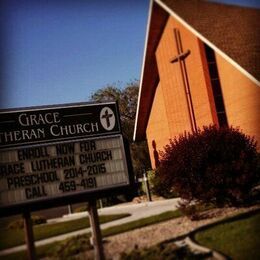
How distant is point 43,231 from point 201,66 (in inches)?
515

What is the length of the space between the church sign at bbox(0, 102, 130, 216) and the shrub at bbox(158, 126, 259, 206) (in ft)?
13.6

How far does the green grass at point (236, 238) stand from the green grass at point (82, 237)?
2568 millimetres

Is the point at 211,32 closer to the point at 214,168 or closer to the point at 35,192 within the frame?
the point at 214,168

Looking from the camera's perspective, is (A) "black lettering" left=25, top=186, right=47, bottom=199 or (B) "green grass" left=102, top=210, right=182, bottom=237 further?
(B) "green grass" left=102, top=210, right=182, bottom=237

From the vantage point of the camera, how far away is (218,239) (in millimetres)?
9797

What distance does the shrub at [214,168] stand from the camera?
501 inches

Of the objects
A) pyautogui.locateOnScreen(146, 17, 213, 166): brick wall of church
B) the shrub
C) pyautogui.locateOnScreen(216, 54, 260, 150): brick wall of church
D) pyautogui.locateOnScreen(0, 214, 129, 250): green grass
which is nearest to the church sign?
pyautogui.locateOnScreen(0, 214, 129, 250): green grass

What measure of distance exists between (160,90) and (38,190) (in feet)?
59.1

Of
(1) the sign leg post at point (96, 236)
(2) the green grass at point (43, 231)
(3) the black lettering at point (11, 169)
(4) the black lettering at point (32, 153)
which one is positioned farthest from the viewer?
(2) the green grass at point (43, 231)

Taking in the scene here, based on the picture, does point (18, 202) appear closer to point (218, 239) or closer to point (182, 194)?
point (218, 239)

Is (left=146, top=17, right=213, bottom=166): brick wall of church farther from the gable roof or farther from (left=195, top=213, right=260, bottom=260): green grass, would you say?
(left=195, top=213, right=260, bottom=260): green grass

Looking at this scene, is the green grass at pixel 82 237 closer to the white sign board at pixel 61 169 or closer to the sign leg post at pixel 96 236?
the sign leg post at pixel 96 236

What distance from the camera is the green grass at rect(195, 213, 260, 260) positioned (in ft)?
28.6

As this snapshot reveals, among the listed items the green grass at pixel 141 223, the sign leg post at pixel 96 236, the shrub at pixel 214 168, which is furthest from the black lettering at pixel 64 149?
the shrub at pixel 214 168
